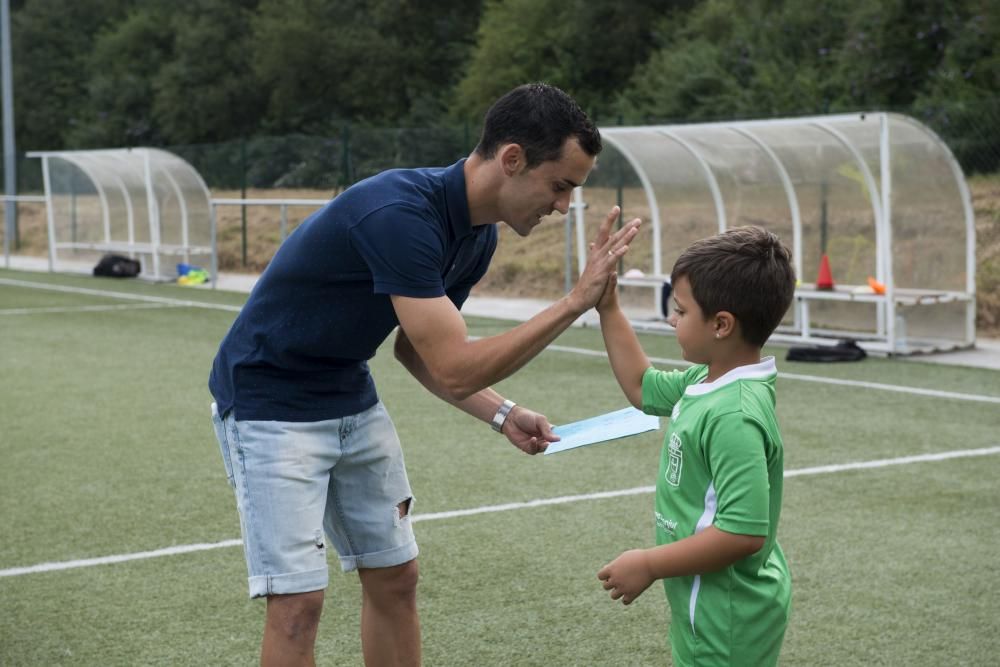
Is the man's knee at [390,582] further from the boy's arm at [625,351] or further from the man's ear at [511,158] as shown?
the man's ear at [511,158]

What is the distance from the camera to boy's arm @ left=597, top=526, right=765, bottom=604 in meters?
2.74

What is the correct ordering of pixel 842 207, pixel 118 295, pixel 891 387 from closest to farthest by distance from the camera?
1. pixel 891 387
2. pixel 842 207
3. pixel 118 295

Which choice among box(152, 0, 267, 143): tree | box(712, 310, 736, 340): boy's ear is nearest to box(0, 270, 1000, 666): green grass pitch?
box(712, 310, 736, 340): boy's ear

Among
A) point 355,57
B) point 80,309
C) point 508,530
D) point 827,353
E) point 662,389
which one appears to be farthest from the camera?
point 355,57

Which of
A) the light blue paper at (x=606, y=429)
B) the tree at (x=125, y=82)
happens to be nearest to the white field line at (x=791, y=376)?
the light blue paper at (x=606, y=429)

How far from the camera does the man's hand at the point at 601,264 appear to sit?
10.5 feet

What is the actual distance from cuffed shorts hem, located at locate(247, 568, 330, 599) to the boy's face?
3.82 feet

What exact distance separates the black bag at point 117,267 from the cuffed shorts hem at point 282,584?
2088 cm

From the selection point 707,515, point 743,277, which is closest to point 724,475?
point 707,515

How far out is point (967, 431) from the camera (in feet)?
28.4

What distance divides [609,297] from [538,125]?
45 centimetres

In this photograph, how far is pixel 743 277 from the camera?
2828 millimetres

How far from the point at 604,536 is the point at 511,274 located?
49.2 ft

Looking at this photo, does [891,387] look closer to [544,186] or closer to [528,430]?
[528,430]
